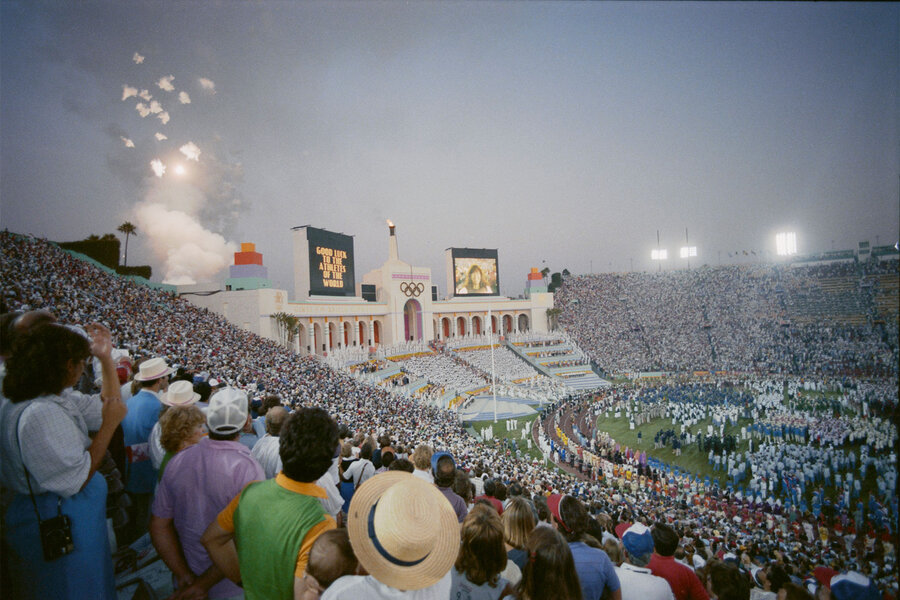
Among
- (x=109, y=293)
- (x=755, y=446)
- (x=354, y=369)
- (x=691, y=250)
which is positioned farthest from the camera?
(x=691, y=250)

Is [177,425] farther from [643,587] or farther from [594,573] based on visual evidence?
[643,587]

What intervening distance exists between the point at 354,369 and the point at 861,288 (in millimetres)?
28822

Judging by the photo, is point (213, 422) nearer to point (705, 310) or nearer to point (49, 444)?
point (49, 444)

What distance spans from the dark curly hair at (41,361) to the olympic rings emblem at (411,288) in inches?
1651

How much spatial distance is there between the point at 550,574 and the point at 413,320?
4517 cm

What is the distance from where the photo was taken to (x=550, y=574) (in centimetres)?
236

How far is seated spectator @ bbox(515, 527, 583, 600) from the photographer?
2.36 m

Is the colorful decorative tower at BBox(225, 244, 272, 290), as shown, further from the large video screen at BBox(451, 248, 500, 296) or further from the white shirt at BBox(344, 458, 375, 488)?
the white shirt at BBox(344, 458, 375, 488)

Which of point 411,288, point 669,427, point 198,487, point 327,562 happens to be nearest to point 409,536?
point 327,562

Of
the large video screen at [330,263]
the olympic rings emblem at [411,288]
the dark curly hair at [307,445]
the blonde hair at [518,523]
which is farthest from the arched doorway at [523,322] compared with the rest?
the dark curly hair at [307,445]

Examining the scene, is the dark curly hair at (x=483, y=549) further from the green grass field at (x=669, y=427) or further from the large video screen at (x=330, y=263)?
the large video screen at (x=330, y=263)

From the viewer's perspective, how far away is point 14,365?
250 centimetres

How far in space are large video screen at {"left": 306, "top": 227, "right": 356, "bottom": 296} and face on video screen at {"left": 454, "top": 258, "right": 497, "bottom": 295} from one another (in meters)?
15.2

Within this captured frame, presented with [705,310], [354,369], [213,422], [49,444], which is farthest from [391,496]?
[705,310]
